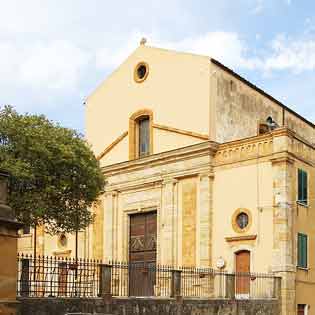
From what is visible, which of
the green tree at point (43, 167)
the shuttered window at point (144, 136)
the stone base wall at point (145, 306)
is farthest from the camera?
the shuttered window at point (144, 136)

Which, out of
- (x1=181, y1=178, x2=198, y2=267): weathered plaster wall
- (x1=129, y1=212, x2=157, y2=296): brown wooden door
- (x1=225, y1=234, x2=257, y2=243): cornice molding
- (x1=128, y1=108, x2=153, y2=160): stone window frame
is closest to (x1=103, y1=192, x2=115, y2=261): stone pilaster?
(x1=129, y1=212, x2=157, y2=296): brown wooden door

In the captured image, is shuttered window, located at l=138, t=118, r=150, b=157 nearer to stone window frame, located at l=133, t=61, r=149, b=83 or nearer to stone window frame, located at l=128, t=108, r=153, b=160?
stone window frame, located at l=128, t=108, r=153, b=160

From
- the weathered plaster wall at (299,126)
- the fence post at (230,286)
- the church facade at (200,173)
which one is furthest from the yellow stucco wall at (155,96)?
the fence post at (230,286)

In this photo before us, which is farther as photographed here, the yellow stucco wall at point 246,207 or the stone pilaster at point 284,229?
the yellow stucco wall at point 246,207

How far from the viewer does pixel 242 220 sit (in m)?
25.8

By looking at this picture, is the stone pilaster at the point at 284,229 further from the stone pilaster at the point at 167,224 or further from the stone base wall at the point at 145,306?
the stone pilaster at the point at 167,224

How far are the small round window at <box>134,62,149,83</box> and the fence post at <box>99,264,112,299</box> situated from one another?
15708 millimetres

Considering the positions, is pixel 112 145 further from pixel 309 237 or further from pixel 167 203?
pixel 309 237

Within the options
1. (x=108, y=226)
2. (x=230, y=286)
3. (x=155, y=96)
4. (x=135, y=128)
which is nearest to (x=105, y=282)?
(x=230, y=286)

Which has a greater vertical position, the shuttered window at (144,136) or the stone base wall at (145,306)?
the shuttered window at (144,136)

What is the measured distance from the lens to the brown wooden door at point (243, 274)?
24312 millimetres

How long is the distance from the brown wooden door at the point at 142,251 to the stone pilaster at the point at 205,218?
9.90 ft

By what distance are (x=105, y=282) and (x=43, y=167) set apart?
4622 mm

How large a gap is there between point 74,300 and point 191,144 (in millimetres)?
13660
